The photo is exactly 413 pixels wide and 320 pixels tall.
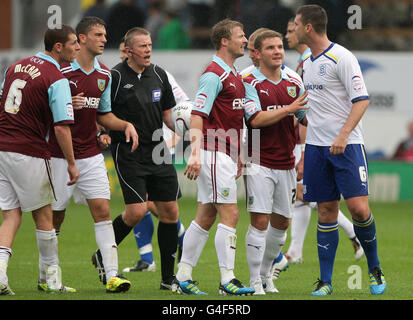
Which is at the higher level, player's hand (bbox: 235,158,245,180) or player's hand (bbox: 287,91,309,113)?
player's hand (bbox: 287,91,309,113)

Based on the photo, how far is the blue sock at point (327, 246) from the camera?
8016mm

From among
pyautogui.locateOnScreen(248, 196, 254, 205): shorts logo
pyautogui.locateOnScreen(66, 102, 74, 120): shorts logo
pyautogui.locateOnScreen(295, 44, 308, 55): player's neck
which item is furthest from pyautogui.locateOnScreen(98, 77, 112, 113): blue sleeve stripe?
pyautogui.locateOnScreen(295, 44, 308, 55): player's neck

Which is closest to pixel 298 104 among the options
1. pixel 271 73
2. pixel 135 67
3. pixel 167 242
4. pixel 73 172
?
pixel 271 73

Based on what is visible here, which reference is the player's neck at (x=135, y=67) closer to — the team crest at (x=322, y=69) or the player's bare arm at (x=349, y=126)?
the team crest at (x=322, y=69)

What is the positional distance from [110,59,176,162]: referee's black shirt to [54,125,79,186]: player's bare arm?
2.86ft

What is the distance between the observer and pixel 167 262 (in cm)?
842

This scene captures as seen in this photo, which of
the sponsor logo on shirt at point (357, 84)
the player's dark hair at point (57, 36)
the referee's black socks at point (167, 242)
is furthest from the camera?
the referee's black socks at point (167, 242)

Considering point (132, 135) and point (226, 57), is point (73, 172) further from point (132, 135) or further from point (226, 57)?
point (226, 57)

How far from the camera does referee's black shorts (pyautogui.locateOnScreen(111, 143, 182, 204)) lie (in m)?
8.19

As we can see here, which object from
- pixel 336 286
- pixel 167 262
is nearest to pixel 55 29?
pixel 167 262

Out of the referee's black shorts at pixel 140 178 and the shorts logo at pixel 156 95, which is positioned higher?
the shorts logo at pixel 156 95

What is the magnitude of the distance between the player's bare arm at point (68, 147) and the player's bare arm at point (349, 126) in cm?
229

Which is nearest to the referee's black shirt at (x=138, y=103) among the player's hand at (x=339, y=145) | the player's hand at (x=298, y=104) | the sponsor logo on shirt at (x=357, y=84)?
the player's hand at (x=298, y=104)

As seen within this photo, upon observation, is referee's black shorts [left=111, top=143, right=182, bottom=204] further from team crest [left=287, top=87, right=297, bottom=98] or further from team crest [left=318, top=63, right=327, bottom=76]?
team crest [left=318, top=63, right=327, bottom=76]
